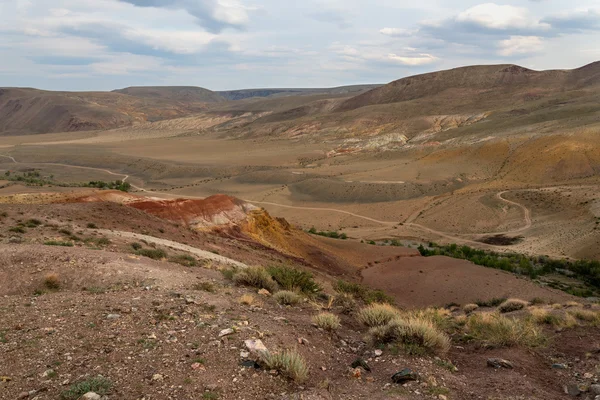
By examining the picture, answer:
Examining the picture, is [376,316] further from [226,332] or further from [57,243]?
[57,243]

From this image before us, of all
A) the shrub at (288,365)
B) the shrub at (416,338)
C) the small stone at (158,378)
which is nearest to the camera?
the small stone at (158,378)

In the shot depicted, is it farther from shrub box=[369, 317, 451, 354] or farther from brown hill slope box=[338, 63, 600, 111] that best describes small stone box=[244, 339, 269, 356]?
brown hill slope box=[338, 63, 600, 111]

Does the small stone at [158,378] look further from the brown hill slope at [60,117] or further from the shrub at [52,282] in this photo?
the brown hill slope at [60,117]

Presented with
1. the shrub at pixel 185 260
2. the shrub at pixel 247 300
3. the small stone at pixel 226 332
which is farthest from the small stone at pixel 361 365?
the shrub at pixel 185 260

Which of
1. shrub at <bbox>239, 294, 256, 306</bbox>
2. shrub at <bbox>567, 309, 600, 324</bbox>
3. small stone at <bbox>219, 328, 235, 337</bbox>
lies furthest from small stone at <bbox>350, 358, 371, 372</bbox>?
shrub at <bbox>567, 309, 600, 324</bbox>

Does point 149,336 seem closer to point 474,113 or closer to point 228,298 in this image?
point 228,298

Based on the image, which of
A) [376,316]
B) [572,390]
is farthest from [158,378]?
[572,390]

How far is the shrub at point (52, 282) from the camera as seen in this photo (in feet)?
28.9

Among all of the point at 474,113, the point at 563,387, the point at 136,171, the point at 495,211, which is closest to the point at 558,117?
the point at 474,113

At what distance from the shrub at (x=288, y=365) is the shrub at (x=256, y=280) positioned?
192 inches

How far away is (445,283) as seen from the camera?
68.1 ft

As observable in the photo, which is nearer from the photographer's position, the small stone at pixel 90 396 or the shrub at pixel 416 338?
the small stone at pixel 90 396

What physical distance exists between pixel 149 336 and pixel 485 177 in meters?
56.1

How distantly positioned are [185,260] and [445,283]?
12.8m
